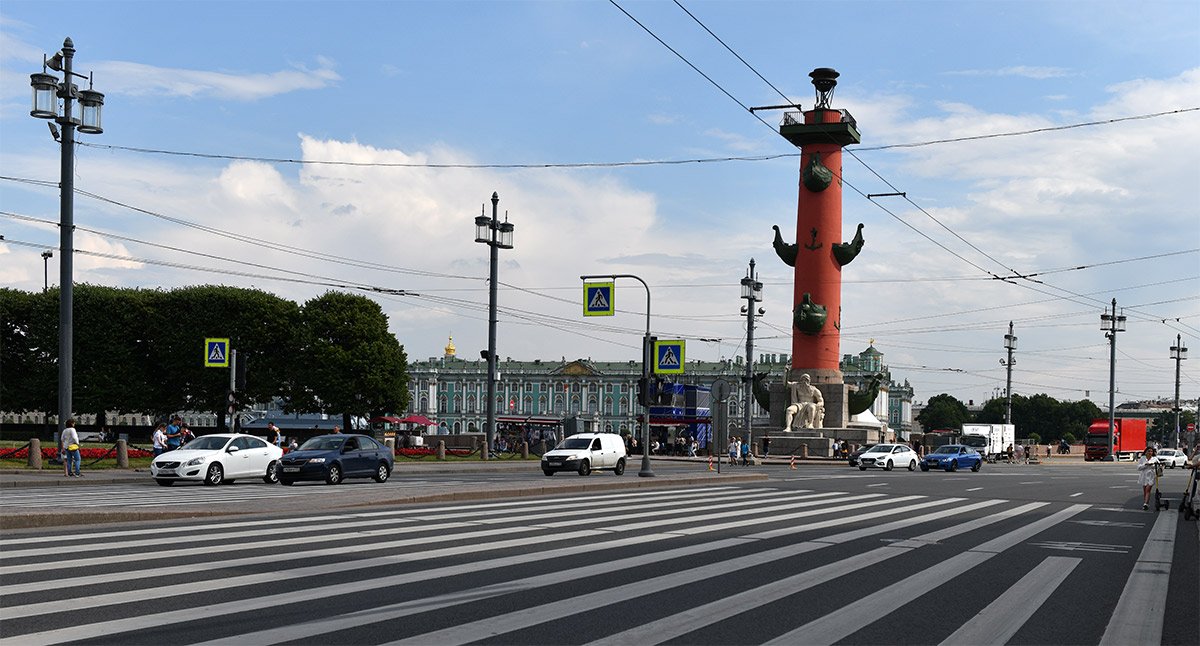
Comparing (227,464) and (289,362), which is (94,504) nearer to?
(227,464)

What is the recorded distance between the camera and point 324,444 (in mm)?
31766

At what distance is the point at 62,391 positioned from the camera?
98.5ft

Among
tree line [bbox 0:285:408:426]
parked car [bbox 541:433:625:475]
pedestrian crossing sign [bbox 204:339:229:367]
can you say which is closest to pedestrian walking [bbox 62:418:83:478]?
pedestrian crossing sign [bbox 204:339:229:367]

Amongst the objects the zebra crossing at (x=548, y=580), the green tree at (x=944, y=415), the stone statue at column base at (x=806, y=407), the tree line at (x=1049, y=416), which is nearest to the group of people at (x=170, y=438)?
the zebra crossing at (x=548, y=580)

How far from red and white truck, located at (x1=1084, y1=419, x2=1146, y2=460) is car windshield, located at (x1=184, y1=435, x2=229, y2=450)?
257 feet

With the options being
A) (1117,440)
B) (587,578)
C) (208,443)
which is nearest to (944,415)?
(1117,440)

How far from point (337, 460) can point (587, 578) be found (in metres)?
20.3

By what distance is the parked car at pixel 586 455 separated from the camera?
39531 millimetres

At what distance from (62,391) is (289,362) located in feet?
151

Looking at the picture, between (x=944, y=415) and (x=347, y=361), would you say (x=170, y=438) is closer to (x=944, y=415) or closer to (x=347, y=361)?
(x=347, y=361)

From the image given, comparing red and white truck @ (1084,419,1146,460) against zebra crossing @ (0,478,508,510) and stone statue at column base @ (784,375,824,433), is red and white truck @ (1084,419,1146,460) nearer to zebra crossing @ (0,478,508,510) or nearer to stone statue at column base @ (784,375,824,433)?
stone statue at column base @ (784,375,824,433)

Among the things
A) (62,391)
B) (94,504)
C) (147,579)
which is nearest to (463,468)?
(62,391)

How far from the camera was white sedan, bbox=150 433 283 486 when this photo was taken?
2972 centimetres

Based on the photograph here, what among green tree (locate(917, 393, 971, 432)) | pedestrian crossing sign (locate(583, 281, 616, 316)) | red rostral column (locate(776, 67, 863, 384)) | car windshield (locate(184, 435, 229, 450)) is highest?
red rostral column (locate(776, 67, 863, 384))
